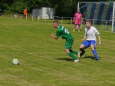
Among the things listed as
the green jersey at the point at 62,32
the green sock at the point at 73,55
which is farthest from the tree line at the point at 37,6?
the green jersey at the point at 62,32

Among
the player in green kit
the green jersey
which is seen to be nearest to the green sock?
the player in green kit

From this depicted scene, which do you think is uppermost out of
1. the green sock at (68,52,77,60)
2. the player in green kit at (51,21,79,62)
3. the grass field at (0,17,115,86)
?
the player in green kit at (51,21,79,62)

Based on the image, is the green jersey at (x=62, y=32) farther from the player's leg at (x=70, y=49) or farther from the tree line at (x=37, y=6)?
the tree line at (x=37, y=6)

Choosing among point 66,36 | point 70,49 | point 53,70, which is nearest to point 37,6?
point 70,49

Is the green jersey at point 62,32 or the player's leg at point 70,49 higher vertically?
the green jersey at point 62,32

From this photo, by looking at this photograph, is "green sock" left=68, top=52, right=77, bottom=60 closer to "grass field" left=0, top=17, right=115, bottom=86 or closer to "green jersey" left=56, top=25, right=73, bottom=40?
"grass field" left=0, top=17, right=115, bottom=86

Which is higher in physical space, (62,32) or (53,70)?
(62,32)

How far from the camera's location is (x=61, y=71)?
49.5ft

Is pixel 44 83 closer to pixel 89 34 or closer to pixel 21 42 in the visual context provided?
pixel 89 34

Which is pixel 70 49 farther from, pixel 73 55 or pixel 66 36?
pixel 66 36

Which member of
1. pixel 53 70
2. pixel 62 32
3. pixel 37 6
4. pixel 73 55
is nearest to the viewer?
pixel 53 70

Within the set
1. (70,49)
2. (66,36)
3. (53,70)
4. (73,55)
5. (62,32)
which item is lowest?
(53,70)

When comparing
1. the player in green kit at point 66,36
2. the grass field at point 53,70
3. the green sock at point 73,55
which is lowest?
the grass field at point 53,70

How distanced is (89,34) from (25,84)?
696 cm
